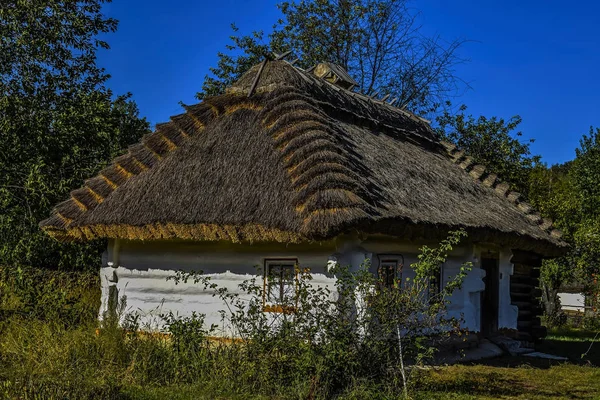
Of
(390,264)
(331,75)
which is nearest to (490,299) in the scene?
(390,264)

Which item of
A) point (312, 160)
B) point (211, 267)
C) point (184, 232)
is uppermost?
point (312, 160)

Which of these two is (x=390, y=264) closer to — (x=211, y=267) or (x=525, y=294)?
(x=211, y=267)

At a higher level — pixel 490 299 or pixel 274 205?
pixel 274 205

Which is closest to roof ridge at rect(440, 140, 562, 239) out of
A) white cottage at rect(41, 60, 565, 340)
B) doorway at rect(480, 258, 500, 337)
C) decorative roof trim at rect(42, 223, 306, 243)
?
white cottage at rect(41, 60, 565, 340)

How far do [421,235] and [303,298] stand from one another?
9.96 feet

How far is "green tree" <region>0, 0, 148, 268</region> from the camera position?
14266 millimetres

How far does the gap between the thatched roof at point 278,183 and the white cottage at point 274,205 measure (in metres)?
0.02

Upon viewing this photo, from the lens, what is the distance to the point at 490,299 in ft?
46.4

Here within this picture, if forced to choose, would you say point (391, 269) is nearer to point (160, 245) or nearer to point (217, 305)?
point (217, 305)

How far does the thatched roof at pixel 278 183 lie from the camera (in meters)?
9.22

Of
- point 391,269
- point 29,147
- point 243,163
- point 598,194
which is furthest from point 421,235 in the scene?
point 598,194

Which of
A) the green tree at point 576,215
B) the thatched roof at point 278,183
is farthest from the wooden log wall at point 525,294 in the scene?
the green tree at point 576,215

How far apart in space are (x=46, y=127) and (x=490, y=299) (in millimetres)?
10325

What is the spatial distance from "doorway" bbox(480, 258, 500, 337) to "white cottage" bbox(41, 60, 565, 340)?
0.21ft
